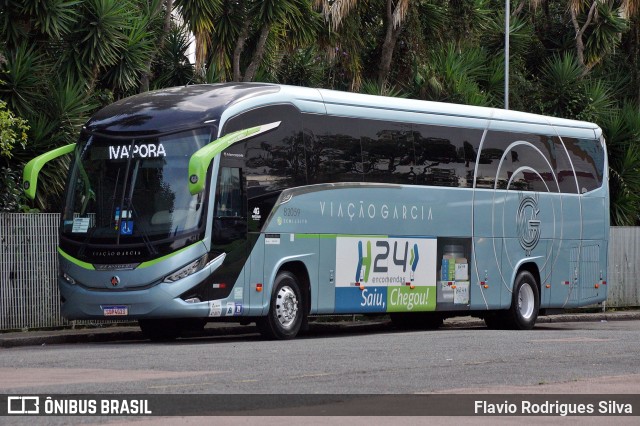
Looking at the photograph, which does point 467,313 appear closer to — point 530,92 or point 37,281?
point 37,281

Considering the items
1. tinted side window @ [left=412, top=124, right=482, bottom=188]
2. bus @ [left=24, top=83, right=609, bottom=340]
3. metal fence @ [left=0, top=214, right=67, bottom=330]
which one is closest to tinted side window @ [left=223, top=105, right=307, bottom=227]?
bus @ [left=24, top=83, right=609, bottom=340]

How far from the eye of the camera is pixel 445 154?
23.1m

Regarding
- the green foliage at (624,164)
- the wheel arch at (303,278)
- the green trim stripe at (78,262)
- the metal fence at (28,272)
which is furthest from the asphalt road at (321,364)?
the green foliage at (624,164)

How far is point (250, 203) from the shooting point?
19344 mm

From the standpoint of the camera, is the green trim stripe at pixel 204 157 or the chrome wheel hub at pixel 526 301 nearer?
the green trim stripe at pixel 204 157

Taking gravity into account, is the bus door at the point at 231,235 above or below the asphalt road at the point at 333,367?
above

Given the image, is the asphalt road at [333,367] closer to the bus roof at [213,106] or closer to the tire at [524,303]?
the bus roof at [213,106]

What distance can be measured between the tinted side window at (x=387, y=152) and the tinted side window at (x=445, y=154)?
0.68ft

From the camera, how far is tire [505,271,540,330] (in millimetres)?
24891

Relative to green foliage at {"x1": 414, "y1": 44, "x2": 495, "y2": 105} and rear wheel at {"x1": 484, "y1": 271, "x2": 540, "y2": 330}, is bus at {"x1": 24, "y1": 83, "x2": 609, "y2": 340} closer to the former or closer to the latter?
rear wheel at {"x1": 484, "y1": 271, "x2": 540, "y2": 330}

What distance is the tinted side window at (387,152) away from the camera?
2159 cm

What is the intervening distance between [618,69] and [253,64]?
664 inches

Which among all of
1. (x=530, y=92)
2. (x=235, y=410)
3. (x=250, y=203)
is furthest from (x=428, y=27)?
(x=235, y=410)

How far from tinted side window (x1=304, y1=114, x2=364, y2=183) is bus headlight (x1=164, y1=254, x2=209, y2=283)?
260cm
